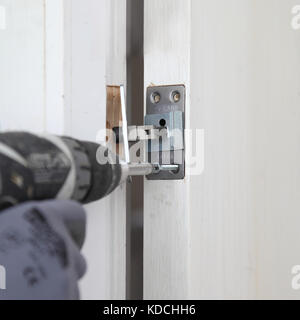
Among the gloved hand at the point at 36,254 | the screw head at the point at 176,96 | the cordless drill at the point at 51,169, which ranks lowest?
the gloved hand at the point at 36,254

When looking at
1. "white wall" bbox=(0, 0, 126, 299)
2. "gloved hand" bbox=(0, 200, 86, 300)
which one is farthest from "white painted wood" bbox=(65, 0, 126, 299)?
"gloved hand" bbox=(0, 200, 86, 300)

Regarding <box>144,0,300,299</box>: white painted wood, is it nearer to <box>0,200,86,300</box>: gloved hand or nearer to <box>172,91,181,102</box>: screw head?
<box>172,91,181,102</box>: screw head

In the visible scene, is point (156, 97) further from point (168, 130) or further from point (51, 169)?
point (51, 169)

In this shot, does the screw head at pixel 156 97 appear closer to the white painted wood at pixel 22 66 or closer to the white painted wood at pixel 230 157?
the white painted wood at pixel 230 157

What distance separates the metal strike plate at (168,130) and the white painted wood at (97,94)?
0.04m

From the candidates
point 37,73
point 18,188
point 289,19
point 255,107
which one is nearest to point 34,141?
point 18,188

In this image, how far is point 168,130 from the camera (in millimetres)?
450

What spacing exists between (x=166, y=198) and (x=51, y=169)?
19cm

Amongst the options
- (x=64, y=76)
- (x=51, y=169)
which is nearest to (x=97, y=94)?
(x=64, y=76)

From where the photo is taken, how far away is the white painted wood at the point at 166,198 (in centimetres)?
44

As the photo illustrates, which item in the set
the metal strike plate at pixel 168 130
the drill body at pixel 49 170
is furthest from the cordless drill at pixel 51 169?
the metal strike plate at pixel 168 130

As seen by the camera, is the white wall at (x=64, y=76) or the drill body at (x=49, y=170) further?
the white wall at (x=64, y=76)

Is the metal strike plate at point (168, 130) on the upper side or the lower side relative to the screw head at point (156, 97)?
lower

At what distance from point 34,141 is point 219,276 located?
309 millimetres
